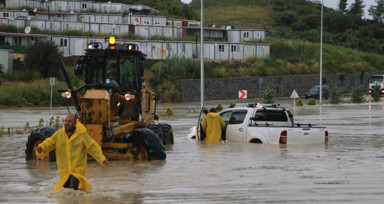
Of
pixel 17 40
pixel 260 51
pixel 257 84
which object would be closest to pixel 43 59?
pixel 17 40

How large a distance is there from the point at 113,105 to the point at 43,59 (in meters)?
56.8

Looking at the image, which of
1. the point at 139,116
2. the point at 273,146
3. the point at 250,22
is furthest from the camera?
the point at 250,22

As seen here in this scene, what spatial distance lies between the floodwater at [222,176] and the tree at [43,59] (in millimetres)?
49793

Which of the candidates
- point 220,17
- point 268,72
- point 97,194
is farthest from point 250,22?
point 97,194

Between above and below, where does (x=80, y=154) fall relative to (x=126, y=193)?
above

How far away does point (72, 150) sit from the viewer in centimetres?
1169

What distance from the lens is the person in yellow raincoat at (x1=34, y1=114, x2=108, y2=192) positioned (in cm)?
1167

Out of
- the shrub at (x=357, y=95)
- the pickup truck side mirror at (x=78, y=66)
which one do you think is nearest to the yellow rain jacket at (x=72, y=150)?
the pickup truck side mirror at (x=78, y=66)

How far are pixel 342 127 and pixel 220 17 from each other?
4825 inches

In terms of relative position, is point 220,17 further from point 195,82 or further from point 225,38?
point 195,82

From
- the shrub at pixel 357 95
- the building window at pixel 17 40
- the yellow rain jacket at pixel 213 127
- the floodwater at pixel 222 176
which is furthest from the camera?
the building window at pixel 17 40

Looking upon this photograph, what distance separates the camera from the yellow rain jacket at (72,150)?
460 inches

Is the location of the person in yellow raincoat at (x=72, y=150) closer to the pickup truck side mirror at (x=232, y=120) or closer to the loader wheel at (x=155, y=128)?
the loader wheel at (x=155, y=128)

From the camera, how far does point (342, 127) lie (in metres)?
33.2
